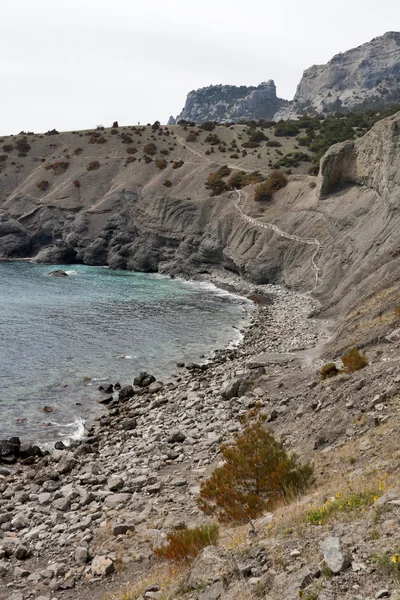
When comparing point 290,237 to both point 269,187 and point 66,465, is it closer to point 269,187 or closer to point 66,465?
point 269,187

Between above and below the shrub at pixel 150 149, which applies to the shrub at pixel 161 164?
below

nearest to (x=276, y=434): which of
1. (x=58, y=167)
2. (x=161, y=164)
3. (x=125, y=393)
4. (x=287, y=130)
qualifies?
(x=125, y=393)

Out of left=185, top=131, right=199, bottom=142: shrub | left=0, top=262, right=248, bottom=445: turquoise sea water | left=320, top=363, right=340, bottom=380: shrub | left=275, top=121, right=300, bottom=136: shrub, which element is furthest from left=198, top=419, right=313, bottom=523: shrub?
left=275, top=121, right=300, bottom=136: shrub

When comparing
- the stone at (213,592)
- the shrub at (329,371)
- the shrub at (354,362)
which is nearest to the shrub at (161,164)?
the shrub at (329,371)

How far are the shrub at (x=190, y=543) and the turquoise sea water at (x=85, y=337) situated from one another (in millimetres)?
14056

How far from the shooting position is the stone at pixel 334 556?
7.12 meters

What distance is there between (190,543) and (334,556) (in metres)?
4.29

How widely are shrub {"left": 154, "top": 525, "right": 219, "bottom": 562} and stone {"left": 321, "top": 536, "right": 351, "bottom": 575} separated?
3.57 meters

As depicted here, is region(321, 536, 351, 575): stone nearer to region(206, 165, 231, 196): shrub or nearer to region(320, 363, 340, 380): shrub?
region(320, 363, 340, 380): shrub

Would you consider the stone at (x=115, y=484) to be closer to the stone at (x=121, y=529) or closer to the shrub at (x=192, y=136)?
the stone at (x=121, y=529)

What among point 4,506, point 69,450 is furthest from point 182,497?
point 69,450

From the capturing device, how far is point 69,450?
21844mm

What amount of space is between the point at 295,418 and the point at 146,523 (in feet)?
21.9

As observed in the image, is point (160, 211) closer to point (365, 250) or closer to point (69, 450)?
point (365, 250)
